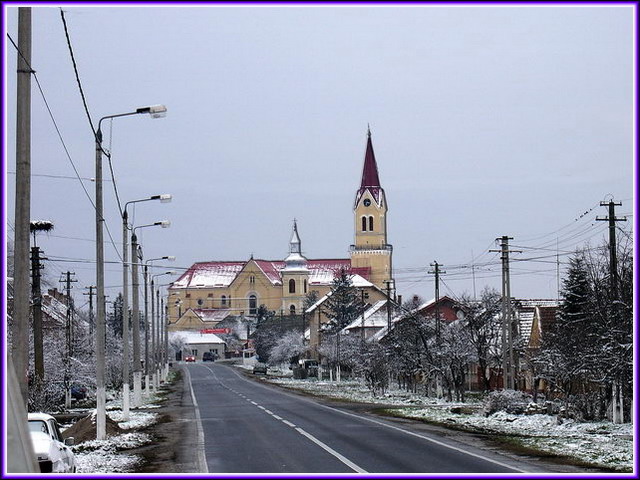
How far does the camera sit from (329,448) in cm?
2370

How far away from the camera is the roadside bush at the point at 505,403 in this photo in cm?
3756

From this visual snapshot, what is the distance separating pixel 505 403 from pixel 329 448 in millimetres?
15693

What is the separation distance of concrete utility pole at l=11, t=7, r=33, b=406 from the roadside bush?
26366mm

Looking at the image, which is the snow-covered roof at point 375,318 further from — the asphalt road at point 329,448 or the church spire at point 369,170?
the church spire at point 369,170

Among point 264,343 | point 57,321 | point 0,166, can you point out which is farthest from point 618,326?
point 264,343

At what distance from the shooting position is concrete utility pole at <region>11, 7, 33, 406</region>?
1278 cm

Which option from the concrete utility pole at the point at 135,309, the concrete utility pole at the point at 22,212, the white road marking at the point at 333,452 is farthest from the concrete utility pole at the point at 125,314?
the concrete utility pole at the point at 22,212

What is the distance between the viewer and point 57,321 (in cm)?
7069

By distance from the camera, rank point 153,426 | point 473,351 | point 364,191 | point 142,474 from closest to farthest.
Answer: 1. point 142,474
2. point 153,426
3. point 473,351
4. point 364,191

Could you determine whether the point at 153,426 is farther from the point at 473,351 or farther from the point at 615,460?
the point at 473,351

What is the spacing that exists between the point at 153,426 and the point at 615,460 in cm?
1758

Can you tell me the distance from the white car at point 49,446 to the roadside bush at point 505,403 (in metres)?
23.2

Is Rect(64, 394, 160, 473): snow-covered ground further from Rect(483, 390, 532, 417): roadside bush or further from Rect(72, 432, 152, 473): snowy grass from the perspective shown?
Rect(483, 390, 532, 417): roadside bush

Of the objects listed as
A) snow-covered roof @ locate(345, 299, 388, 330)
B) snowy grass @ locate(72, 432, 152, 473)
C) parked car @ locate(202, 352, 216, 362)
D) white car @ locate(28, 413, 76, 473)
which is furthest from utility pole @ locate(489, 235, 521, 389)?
parked car @ locate(202, 352, 216, 362)
